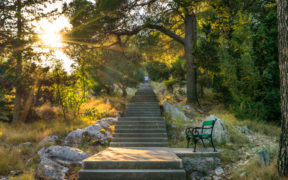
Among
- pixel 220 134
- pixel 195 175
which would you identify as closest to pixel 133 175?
pixel 195 175

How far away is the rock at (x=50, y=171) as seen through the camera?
15.6ft

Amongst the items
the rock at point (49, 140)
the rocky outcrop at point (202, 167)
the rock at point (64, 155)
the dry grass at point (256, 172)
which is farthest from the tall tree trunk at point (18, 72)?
the dry grass at point (256, 172)

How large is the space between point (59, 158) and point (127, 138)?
125 inches

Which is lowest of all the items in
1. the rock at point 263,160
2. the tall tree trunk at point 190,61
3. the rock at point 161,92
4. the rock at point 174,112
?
the rock at point 263,160

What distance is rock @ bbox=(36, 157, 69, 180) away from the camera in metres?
4.74

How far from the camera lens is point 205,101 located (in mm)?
13945

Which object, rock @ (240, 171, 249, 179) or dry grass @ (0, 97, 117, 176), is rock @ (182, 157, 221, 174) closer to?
rock @ (240, 171, 249, 179)

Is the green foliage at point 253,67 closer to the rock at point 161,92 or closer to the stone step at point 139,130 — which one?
the stone step at point 139,130

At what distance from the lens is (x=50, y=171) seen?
4.88 meters

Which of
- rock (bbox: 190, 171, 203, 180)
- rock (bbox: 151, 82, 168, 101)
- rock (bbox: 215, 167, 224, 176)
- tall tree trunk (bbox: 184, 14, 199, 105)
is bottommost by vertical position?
rock (bbox: 190, 171, 203, 180)

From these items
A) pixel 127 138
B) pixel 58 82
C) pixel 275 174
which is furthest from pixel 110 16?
pixel 275 174

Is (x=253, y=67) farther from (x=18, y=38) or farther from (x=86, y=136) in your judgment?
(x=18, y=38)

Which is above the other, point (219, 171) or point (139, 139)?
point (139, 139)

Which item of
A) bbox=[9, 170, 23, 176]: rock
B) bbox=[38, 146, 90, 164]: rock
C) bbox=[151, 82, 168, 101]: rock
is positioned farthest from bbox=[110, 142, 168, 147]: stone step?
bbox=[151, 82, 168, 101]: rock
